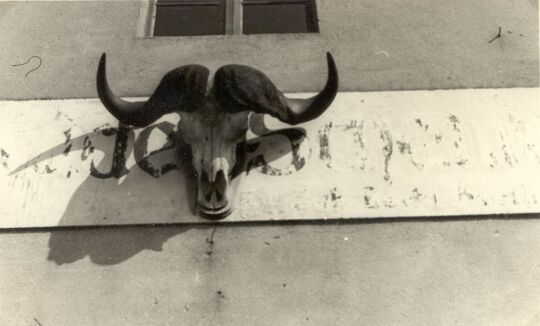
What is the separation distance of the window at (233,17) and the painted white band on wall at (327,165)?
1172 mm

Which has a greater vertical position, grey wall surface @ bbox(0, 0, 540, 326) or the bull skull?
the bull skull

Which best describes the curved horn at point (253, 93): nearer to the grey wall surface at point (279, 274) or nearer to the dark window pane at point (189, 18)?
the grey wall surface at point (279, 274)

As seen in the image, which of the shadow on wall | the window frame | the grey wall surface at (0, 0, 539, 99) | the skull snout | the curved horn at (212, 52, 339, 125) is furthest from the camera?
the window frame

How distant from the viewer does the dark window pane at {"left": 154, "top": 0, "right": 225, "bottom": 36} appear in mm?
5129

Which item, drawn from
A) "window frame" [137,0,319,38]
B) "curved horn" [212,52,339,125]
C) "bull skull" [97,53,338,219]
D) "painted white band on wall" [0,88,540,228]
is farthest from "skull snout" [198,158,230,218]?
"window frame" [137,0,319,38]

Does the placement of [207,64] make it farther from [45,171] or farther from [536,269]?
[536,269]

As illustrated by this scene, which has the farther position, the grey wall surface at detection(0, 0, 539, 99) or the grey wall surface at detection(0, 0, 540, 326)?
the grey wall surface at detection(0, 0, 539, 99)

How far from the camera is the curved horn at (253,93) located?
348 cm

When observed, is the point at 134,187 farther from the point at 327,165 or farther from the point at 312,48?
the point at 312,48

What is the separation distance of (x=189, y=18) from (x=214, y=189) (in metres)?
2.21

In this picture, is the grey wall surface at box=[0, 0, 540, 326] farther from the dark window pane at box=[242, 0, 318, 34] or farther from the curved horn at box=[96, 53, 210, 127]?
the dark window pane at box=[242, 0, 318, 34]

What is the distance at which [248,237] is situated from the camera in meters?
3.79

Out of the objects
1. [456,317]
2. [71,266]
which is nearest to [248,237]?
[71,266]

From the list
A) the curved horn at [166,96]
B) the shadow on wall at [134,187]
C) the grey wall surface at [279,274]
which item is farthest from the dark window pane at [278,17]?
the curved horn at [166,96]
